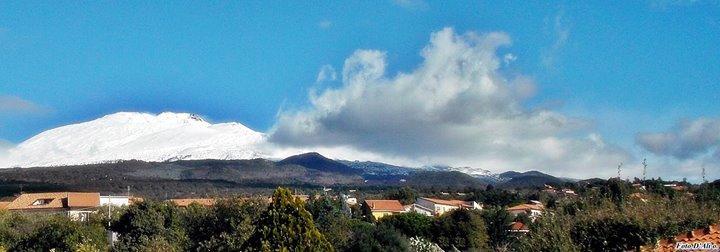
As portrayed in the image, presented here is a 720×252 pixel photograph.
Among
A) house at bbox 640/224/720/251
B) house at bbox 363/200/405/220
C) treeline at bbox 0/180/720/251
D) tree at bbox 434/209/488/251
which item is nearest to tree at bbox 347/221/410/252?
treeline at bbox 0/180/720/251

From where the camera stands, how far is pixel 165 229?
4909 cm

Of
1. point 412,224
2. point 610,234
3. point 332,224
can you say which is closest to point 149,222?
point 332,224

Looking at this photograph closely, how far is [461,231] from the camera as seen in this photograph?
58250 millimetres

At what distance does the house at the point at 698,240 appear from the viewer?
40.3ft

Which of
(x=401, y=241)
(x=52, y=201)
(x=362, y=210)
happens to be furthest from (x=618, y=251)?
(x=52, y=201)

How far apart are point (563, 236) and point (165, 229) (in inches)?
1493

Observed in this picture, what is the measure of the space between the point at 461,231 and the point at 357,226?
10962 mm

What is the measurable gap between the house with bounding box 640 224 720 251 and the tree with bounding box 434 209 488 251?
44.3 metres

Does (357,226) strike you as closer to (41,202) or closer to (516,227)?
(516,227)

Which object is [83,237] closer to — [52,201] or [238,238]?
[238,238]

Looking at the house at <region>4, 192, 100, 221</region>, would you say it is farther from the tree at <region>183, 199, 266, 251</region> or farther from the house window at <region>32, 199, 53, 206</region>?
the tree at <region>183, 199, 266, 251</region>

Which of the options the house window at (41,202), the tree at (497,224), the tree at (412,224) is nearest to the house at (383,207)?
the tree at (412,224)

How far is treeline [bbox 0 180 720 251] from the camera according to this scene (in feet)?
46.8

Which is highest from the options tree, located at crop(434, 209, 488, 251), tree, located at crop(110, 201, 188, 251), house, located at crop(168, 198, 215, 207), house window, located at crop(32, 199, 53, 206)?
house window, located at crop(32, 199, 53, 206)
